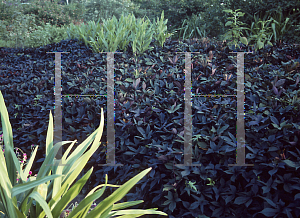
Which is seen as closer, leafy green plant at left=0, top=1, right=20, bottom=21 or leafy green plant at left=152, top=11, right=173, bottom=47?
leafy green plant at left=152, top=11, right=173, bottom=47

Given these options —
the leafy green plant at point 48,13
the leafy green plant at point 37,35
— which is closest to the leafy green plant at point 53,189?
the leafy green plant at point 37,35

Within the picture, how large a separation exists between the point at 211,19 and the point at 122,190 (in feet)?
19.1

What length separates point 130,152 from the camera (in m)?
1.72

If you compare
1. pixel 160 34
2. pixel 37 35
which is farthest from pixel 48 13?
pixel 160 34

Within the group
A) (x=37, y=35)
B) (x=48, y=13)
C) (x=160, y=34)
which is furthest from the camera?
(x=48, y=13)

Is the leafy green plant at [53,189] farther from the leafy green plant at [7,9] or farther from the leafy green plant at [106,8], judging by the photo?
the leafy green plant at [106,8]

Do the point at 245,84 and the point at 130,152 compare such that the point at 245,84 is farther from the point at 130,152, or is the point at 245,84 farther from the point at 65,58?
the point at 65,58

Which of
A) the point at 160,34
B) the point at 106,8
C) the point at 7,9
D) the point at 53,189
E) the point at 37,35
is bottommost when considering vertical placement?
the point at 53,189

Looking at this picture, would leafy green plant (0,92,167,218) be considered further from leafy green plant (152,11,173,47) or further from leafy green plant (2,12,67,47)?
leafy green plant (2,12,67,47)

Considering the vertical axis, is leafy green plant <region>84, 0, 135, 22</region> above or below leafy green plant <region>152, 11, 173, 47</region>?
above

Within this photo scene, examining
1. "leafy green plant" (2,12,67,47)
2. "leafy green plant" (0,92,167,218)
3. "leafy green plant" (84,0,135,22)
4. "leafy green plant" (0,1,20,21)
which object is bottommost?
"leafy green plant" (0,92,167,218)

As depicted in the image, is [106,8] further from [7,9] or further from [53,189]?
[53,189]

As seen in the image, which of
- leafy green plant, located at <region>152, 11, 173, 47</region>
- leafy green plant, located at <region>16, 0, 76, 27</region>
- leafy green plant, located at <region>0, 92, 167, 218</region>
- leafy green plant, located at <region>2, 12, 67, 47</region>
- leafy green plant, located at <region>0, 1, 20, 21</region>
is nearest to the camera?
leafy green plant, located at <region>0, 92, 167, 218</region>

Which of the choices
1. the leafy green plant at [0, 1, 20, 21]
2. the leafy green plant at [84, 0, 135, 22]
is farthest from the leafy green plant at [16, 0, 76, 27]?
the leafy green plant at [84, 0, 135, 22]
